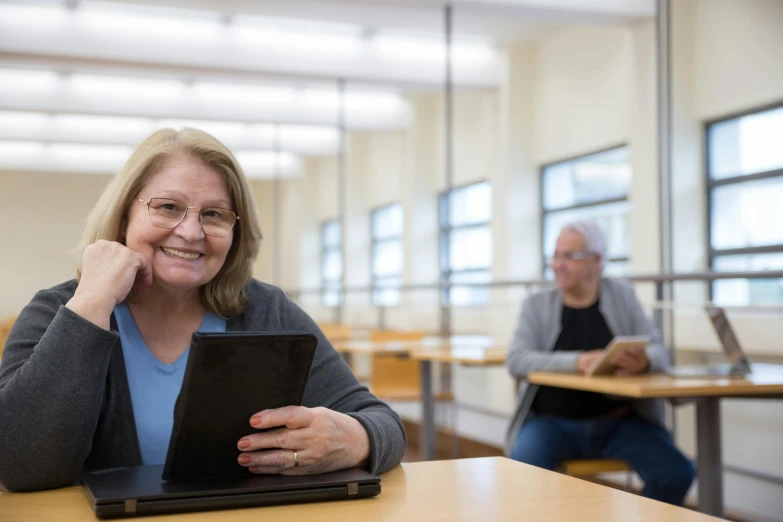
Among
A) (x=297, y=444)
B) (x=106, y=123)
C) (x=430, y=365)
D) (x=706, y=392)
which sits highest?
(x=106, y=123)

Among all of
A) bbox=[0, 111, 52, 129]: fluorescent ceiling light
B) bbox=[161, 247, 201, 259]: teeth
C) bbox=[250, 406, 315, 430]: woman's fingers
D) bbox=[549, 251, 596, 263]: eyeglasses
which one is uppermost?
bbox=[0, 111, 52, 129]: fluorescent ceiling light

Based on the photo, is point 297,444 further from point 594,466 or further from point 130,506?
point 594,466

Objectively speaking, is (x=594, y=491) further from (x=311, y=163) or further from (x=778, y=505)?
(x=311, y=163)

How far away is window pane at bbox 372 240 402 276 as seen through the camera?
7617 mm

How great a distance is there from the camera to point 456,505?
1061 mm

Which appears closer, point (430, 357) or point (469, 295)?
point (430, 357)

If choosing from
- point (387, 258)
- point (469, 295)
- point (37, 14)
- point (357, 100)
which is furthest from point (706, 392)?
point (357, 100)

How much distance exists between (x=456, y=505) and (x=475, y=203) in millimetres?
6133

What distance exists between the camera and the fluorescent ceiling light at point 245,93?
7.70 meters

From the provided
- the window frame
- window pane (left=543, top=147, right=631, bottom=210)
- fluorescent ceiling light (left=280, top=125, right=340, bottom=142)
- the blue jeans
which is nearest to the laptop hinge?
the blue jeans

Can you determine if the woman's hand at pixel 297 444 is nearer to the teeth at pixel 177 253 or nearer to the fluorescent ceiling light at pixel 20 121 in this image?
the teeth at pixel 177 253

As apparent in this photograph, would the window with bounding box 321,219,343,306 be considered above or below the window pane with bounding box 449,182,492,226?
below

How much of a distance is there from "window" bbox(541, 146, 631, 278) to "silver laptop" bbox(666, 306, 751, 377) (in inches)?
108

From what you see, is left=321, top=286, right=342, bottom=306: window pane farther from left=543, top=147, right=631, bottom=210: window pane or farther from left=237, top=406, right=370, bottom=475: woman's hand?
left=237, top=406, right=370, bottom=475: woman's hand
